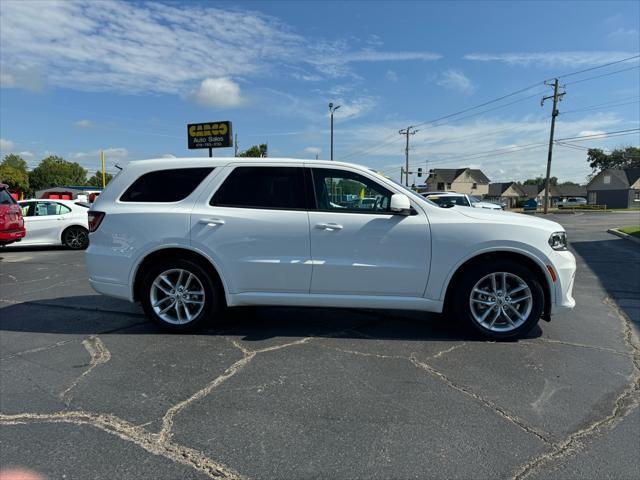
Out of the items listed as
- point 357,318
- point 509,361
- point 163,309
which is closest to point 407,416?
point 509,361

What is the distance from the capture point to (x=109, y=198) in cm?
475

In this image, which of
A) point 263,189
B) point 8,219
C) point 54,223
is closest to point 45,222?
point 54,223

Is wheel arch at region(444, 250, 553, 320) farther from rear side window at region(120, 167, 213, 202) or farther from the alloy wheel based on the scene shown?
rear side window at region(120, 167, 213, 202)

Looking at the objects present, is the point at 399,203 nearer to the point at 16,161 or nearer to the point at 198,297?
the point at 198,297

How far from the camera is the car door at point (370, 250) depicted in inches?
170

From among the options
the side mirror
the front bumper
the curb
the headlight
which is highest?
the side mirror

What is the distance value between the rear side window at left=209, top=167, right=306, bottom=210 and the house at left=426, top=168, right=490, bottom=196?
92941mm

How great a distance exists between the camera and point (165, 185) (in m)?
4.71

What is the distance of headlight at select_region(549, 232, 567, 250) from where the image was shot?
4312mm

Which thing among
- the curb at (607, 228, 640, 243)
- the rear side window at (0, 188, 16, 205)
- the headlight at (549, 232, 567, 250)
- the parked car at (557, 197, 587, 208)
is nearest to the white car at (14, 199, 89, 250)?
the rear side window at (0, 188, 16, 205)

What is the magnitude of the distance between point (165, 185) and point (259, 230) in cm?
120

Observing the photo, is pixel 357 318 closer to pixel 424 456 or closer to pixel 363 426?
pixel 363 426

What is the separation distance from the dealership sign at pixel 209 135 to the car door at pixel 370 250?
88.3ft

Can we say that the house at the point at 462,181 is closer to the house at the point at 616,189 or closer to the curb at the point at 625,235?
the house at the point at 616,189
